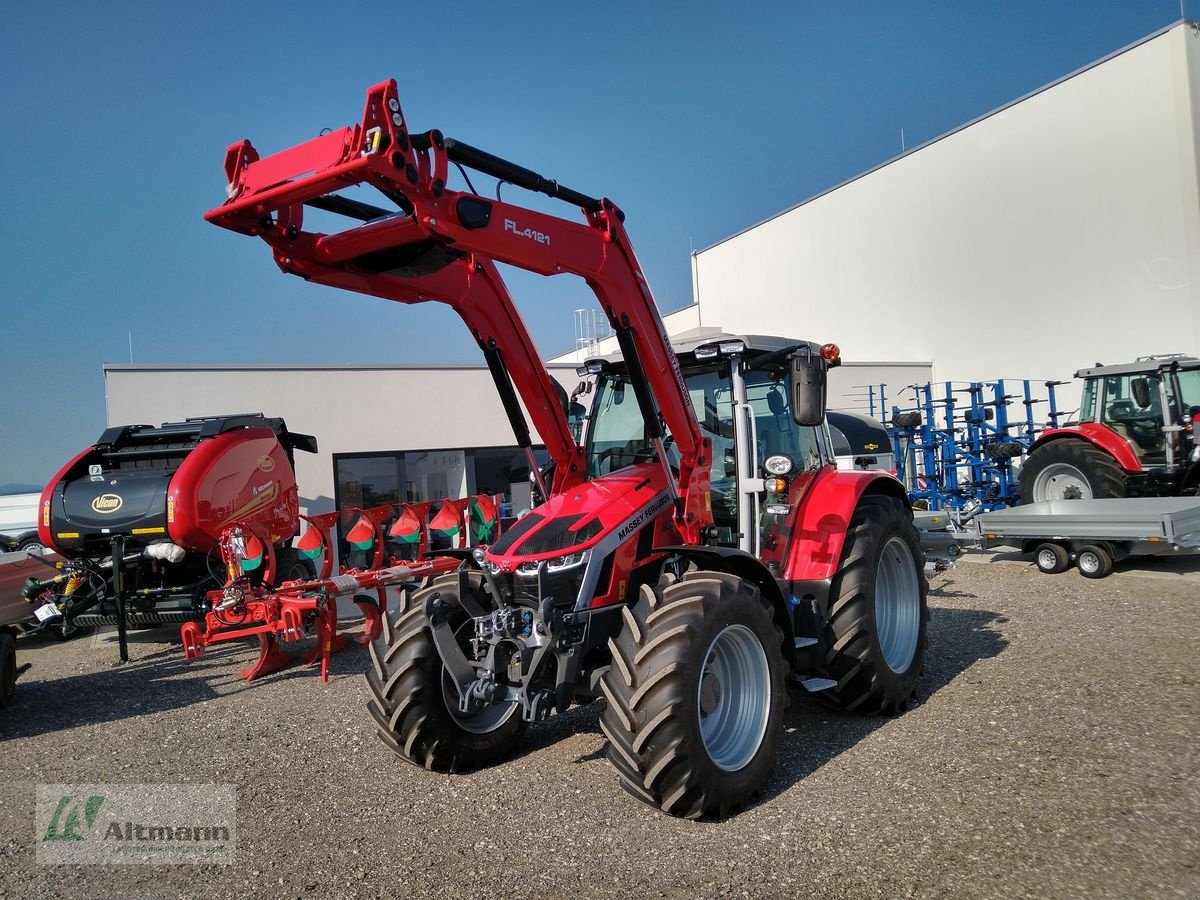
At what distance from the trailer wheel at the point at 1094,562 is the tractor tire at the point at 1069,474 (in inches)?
55.5

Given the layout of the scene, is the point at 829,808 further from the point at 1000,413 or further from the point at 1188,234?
the point at 1188,234

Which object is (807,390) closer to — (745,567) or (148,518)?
(745,567)

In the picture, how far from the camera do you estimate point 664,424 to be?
15.5 ft

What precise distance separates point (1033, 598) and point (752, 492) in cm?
547

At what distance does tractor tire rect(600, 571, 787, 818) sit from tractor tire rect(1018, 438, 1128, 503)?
27.8ft

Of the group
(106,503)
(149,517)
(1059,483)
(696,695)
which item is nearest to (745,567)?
(696,695)

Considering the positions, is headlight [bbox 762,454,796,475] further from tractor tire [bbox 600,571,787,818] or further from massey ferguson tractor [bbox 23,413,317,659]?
A: massey ferguson tractor [bbox 23,413,317,659]

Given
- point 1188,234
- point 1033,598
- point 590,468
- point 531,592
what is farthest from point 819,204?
point 531,592

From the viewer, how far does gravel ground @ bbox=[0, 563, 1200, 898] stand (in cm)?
303

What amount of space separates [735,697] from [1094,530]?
23.0 ft

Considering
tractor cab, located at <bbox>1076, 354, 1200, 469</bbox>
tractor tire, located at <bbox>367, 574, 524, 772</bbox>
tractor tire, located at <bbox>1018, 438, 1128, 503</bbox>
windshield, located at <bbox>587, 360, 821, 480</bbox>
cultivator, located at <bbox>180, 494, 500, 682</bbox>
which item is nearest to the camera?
tractor tire, located at <bbox>367, 574, 524, 772</bbox>

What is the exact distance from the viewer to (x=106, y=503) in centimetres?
799

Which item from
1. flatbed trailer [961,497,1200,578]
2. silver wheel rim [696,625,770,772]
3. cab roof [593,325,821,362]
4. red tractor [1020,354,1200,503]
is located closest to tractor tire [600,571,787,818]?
silver wheel rim [696,625,770,772]

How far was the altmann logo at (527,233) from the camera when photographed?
11.4 feet
